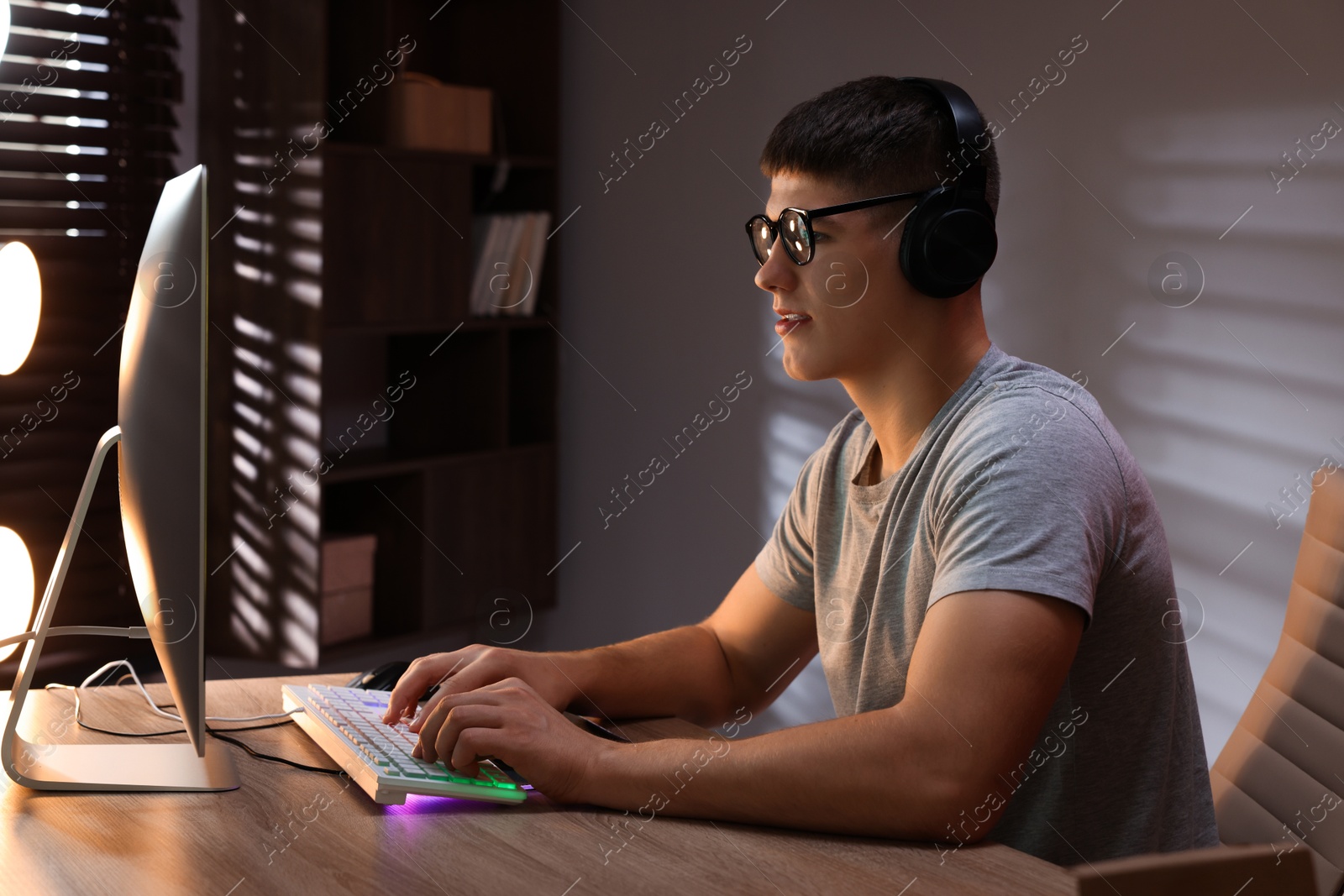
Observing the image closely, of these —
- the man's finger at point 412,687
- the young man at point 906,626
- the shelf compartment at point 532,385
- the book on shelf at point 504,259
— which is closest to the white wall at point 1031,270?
the shelf compartment at point 532,385

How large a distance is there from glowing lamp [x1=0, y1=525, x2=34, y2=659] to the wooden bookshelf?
3.33ft

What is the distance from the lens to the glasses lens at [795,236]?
1.27m

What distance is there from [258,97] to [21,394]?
83cm

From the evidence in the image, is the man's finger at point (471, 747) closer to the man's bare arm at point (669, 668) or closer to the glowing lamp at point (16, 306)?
the man's bare arm at point (669, 668)

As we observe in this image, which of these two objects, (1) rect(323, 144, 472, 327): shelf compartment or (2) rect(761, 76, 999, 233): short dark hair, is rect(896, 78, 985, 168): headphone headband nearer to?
(2) rect(761, 76, 999, 233): short dark hair

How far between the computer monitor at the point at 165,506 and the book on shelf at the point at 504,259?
6.65 ft

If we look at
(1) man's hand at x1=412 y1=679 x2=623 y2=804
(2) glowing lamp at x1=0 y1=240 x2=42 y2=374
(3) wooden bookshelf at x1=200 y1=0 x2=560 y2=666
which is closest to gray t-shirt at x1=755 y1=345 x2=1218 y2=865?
(1) man's hand at x1=412 y1=679 x2=623 y2=804

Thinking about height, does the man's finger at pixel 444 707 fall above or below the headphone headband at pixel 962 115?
below

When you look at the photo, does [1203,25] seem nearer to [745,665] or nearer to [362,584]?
[745,665]

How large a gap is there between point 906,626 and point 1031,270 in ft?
4.81

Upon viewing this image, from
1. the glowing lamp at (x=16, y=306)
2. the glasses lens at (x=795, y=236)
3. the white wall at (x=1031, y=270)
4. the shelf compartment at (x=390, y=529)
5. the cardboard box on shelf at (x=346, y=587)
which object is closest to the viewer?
the glasses lens at (x=795, y=236)

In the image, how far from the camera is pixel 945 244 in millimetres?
1221

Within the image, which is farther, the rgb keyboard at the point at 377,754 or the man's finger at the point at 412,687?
the man's finger at the point at 412,687

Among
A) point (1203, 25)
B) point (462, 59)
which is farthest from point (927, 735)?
point (462, 59)
